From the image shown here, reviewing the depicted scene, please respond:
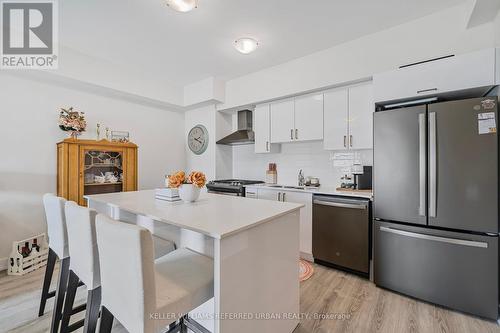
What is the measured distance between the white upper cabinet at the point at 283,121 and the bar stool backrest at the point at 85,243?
2.60 meters

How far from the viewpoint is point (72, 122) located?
2.85 metres

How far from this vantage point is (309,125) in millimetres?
3068

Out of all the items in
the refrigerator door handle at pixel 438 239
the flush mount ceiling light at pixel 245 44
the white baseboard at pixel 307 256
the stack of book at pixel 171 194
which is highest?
the flush mount ceiling light at pixel 245 44

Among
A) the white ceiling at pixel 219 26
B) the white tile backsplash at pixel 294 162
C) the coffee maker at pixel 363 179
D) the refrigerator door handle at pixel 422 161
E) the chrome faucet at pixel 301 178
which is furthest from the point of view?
the chrome faucet at pixel 301 178

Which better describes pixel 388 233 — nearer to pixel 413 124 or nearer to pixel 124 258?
pixel 413 124

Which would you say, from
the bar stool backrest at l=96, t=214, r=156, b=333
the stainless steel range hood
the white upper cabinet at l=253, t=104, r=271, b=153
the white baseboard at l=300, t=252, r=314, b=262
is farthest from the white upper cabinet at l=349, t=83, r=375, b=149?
the bar stool backrest at l=96, t=214, r=156, b=333

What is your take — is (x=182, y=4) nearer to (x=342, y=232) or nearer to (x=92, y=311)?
(x=92, y=311)

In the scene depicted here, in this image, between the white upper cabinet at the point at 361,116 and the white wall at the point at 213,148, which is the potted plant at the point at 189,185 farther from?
the white wall at the point at 213,148

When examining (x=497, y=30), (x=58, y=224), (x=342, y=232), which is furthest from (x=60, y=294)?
(x=497, y=30)

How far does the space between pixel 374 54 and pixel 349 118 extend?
73 cm

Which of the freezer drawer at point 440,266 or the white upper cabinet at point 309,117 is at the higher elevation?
the white upper cabinet at point 309,117

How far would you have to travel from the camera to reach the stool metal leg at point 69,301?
140cm

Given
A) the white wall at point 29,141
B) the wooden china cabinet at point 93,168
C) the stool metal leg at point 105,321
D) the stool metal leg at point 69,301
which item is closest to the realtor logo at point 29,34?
the white wall at point 29,141

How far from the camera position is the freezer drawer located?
1.73m
